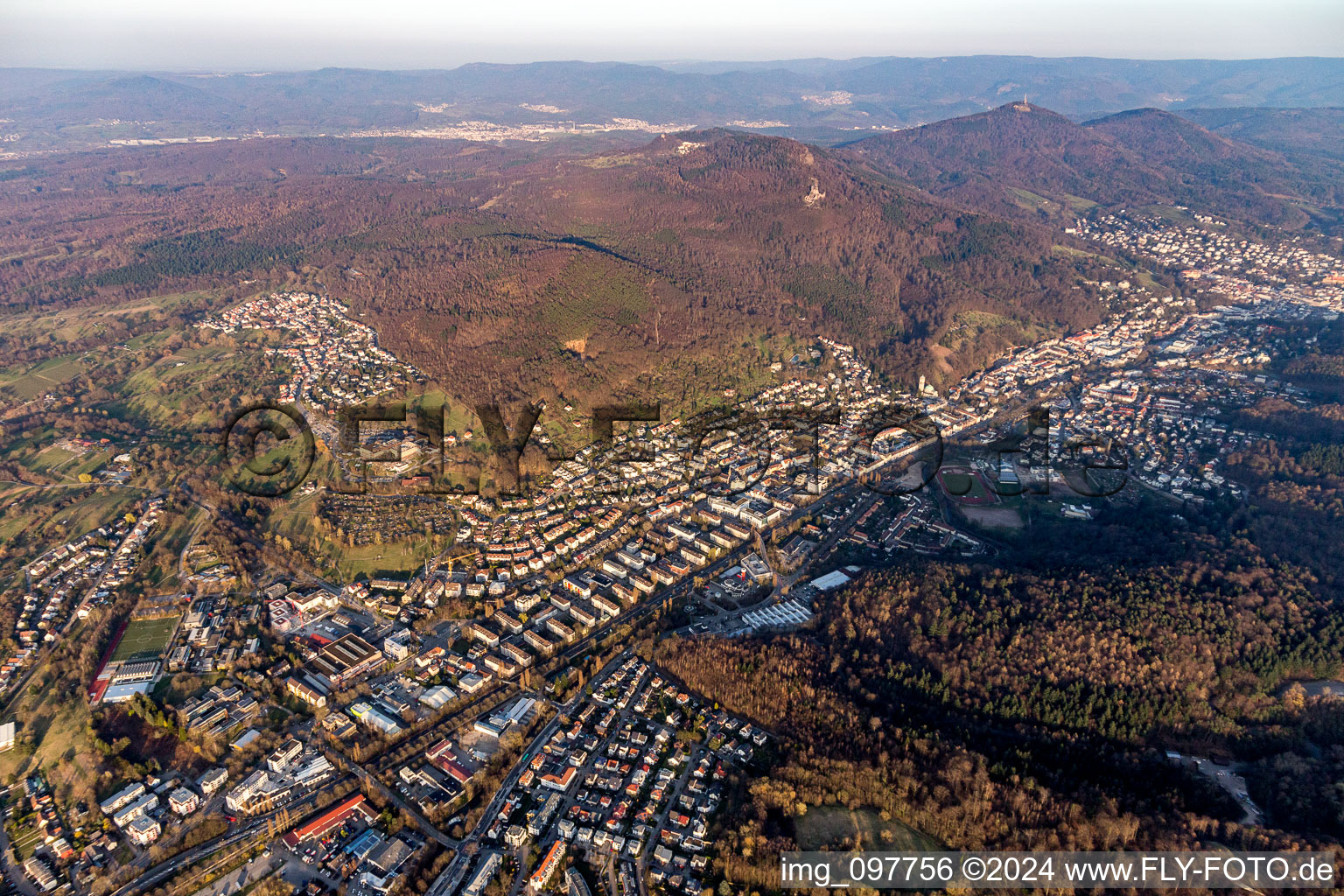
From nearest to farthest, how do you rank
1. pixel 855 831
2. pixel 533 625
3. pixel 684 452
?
pixel 855 831
pixel 533 625
pixel 684 452

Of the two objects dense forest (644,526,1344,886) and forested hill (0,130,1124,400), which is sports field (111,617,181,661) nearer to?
dense forest (644,526,1344,886)

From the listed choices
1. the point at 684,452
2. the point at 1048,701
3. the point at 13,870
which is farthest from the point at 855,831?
the point at 684,452

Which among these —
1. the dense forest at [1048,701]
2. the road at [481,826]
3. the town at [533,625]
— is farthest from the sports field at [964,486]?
the road at [481,826]

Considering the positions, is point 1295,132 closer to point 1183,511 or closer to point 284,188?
point 1183,511

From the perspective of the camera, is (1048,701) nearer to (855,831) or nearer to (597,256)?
(855,831)

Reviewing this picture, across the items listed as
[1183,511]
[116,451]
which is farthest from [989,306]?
[116,451]

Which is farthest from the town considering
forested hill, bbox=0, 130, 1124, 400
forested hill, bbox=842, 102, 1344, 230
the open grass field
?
forested hill, bbox=842, 102, 1344, 230
